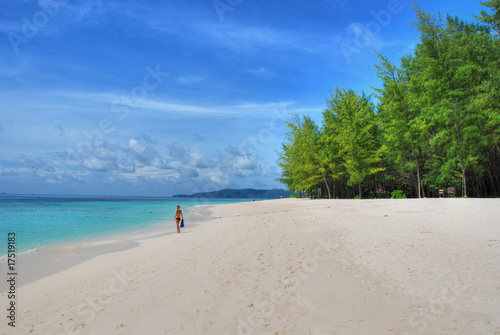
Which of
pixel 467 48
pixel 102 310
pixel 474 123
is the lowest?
pixel 102 310

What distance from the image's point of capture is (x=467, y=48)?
2111 centimetres

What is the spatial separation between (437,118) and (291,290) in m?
23.0

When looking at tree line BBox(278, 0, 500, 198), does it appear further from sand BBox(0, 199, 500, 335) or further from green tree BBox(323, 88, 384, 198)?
sand BBox(0, 199, 500, 335)

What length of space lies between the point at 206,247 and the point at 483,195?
32621 mm

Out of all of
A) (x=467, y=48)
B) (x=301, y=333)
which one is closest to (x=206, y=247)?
(x=301, y=333)

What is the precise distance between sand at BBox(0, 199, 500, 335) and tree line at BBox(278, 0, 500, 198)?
1569cm

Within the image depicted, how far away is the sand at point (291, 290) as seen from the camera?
14.1 ft

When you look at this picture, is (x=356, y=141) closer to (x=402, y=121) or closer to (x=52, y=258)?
(x=402, y=121)

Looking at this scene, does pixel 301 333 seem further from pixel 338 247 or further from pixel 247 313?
pixel 338 247

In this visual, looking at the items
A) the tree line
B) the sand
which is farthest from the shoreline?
the tree line

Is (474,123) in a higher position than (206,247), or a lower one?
higher

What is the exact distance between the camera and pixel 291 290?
5.51 metres

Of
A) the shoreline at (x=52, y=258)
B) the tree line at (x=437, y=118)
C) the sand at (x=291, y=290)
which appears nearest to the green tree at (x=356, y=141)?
the tree line at (x=437, y=118)

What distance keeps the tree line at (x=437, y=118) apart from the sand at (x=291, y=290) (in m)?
15.7
